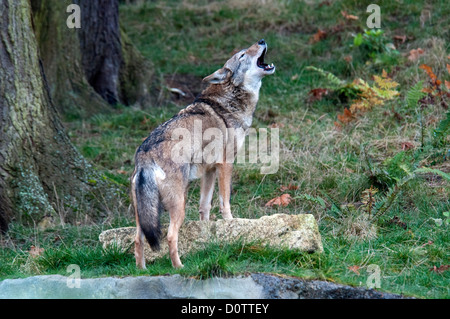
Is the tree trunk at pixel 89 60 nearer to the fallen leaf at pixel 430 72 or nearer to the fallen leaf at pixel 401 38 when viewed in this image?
the fallen leaf at pixel 401 38

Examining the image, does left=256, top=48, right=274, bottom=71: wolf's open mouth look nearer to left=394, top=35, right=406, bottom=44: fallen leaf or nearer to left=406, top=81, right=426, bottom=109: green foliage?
left=406, top=81, right=426, bottom=109: green foliage

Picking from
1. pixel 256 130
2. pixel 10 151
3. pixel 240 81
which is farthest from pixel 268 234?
pixel 256 130

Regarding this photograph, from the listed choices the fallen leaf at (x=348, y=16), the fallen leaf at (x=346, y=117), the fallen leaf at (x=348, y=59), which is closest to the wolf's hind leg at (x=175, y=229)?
the fallen leaf at (x=346, y=117)

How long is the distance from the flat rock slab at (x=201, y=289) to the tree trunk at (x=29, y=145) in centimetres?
265

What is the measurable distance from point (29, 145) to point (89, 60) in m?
4.93

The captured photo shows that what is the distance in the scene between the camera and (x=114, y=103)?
12.9 m

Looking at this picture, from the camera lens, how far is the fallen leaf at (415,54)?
12086 mm

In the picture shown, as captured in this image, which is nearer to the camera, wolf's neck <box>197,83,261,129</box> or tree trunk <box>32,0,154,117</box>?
wolf's neck <box>197,83,261,129</box>

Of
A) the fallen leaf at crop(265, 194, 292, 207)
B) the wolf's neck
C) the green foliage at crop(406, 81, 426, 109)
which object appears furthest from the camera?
the green foliage at crop(406, 81, 426, 109)

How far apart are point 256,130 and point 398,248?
4.70m

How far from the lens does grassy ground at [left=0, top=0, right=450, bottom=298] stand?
6188mm

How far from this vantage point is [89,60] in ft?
41.6

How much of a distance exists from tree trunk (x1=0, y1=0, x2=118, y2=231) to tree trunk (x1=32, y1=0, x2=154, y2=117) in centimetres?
302

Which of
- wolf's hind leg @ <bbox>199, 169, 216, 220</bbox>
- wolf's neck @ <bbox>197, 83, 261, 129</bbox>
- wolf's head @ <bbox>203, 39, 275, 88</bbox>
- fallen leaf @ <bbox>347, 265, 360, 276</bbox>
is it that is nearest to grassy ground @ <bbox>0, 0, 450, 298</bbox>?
fallen leaf @ <bbox>347, 265, 360, 276</bbox>
